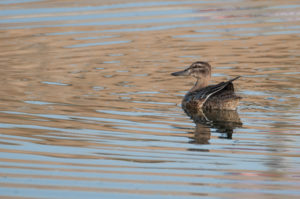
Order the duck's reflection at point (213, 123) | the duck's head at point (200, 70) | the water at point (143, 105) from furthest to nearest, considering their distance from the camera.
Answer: the duck's head at point (200, 70), the duck's reflection at point (213, 123), the water at point (143, 105)

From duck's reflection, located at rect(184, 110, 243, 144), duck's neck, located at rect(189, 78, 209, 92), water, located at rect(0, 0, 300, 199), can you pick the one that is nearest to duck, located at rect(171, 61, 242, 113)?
duck's reflection, located at rect(184, 110, 243, 144)

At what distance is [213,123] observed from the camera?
11.4 metres

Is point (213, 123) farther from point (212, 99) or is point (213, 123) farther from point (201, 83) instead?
point (201, 83)

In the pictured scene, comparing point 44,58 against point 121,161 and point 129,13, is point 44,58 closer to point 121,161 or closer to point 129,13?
point 129,13

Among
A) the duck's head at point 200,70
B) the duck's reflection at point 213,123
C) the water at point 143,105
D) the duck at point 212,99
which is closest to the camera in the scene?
the water at point 143,105

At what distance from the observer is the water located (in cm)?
805

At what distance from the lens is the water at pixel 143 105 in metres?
8.05

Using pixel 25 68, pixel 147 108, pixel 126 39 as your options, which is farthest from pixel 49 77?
pixel 126 39

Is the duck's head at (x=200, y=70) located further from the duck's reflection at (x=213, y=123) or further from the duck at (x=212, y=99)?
the duck's reflection at (x=213, y=123)

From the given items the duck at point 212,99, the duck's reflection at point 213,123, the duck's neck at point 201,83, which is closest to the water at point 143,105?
the duck's reflection at point 213,123

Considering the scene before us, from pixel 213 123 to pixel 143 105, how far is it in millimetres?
1311

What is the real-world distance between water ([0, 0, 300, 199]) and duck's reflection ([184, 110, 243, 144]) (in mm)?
42

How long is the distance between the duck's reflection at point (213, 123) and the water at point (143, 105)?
0.14 feet

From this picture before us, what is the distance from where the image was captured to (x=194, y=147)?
9523 mm
